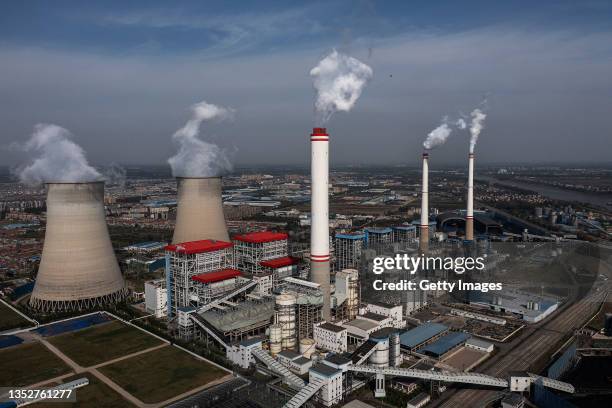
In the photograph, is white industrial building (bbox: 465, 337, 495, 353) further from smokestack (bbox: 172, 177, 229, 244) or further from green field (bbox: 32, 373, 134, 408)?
smokestack (bbox: 172, 177, 229, 244)

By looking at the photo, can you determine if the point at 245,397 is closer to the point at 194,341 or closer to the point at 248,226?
the point at 194,341

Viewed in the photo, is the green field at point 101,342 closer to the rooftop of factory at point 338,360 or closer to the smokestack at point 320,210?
the smokestack at point 320,210

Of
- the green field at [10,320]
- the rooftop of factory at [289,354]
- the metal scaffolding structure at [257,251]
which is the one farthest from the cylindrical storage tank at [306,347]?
the green field at [10,320]

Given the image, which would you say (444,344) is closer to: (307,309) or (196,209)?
(307,309)

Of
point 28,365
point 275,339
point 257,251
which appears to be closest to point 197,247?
point 257,251

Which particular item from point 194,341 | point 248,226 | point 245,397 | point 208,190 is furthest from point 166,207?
point 245,397

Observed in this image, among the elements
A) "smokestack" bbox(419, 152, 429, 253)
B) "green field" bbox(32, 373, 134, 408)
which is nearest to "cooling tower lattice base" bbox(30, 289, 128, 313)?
"green field" bbox(32, 373, 134, 408)

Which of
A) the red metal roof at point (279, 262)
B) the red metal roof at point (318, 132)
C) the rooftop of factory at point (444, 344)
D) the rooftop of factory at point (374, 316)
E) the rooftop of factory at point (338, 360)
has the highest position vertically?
the red metal roof at point (318, 132)
